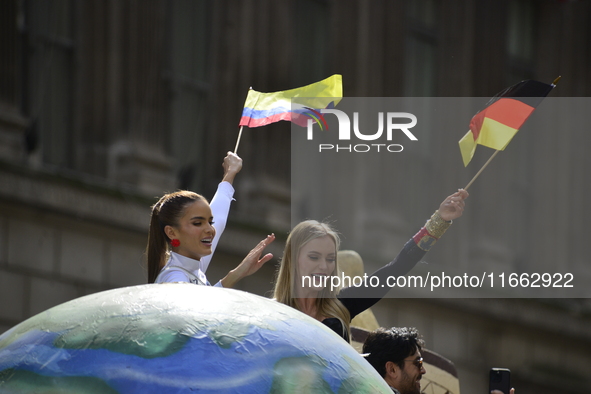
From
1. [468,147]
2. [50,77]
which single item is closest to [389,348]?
[468,147]

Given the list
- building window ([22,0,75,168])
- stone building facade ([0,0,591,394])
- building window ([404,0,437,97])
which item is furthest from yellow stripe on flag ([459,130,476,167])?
building window ([404,0,437,97])

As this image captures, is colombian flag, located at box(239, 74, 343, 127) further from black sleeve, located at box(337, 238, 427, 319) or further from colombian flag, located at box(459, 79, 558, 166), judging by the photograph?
black sleeve, located at box(337, 238, 427, 319)

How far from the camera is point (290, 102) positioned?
22.3 feet

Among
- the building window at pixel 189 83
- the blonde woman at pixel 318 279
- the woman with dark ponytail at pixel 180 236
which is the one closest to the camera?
the woman with dark ponytail at pixel 180 236

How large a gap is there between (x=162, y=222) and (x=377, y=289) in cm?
122

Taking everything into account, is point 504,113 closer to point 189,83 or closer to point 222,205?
point 222,205

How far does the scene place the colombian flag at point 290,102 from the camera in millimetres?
6660

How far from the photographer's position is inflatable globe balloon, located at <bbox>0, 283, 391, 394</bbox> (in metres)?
2.75

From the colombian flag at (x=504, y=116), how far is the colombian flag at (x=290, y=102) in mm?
817

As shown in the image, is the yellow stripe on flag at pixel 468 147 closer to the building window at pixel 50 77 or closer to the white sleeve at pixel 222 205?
the white sleeve at pixel 222 205

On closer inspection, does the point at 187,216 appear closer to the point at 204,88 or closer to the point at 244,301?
the point at 244,301

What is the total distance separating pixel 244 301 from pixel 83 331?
42 centimetres

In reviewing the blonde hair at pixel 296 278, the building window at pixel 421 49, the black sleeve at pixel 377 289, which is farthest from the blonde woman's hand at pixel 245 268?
the building window at pixel 421 49

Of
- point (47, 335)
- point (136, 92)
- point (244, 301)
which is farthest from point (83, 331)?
point (136, 92)
